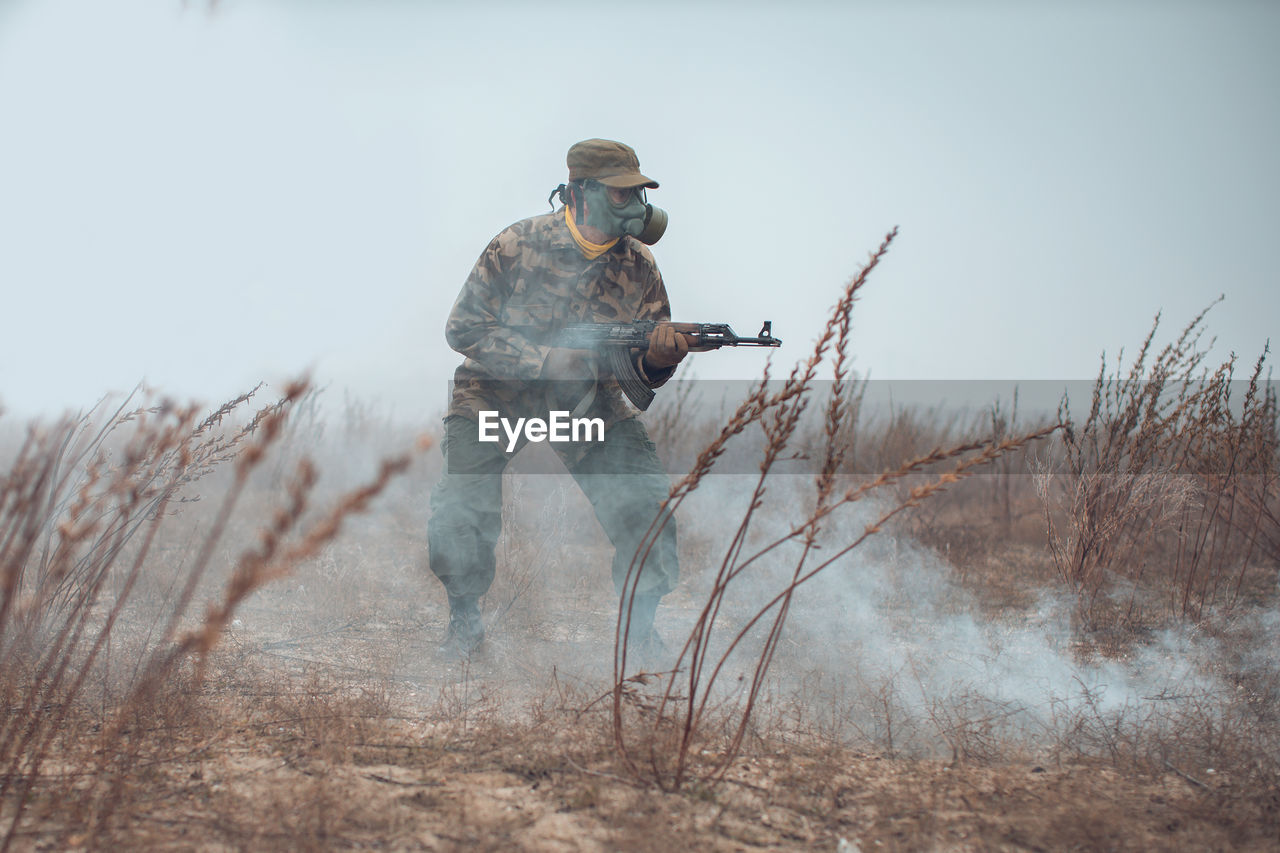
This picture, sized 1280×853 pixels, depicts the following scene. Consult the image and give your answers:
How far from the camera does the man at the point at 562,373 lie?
9.43 feet

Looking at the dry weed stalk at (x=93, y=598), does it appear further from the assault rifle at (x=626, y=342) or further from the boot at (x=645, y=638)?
the boot at (x=645, y=638)

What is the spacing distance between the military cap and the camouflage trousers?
37.7 inches

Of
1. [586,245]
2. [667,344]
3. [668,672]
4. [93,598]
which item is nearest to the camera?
[93,598]

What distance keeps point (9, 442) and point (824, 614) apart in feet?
25.2

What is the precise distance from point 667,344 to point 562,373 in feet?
1.33

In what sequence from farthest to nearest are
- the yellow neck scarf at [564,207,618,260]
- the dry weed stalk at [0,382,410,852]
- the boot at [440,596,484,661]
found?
the yellow neck scarf at [564,207,618,260] → the boot at [440,596,484,661] → the dry weed stalk at [0,382,410,852]

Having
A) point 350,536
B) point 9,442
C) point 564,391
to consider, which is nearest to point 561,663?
point 564,391

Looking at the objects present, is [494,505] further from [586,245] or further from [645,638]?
[586,245]

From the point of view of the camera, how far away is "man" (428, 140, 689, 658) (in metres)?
2.88

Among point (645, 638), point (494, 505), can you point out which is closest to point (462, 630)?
point (494, 505)

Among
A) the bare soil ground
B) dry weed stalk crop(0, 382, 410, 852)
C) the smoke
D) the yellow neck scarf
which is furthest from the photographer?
the yellow neck scarf

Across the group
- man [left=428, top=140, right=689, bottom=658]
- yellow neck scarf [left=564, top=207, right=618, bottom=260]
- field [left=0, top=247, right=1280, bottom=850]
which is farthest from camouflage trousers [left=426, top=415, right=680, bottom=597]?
yellow neck scarf [left=564, top=207, right=618, bottom=260]

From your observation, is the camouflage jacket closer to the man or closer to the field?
the man

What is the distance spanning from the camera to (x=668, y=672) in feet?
7.77
